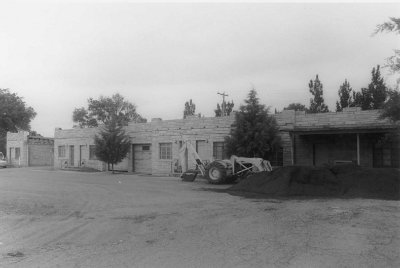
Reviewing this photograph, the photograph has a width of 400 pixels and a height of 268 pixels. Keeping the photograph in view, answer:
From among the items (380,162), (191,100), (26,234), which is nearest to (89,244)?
(26,234)

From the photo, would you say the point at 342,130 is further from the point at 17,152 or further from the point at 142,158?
the point at 17,152

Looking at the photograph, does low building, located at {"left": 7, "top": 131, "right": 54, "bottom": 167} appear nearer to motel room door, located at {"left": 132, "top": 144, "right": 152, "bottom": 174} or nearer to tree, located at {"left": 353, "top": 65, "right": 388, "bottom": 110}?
motel room door, located at {"left": 132, "top": 144, "right": 152, "bottom": 174}

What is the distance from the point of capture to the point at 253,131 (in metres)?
22.4

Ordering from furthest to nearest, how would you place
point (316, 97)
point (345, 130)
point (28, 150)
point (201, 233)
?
point (28, 150), point (316, 97), point (345, 130), point (201, 233)

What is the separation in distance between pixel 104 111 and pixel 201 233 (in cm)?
6329

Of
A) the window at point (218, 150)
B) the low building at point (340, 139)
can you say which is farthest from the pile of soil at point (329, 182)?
the window at point (218, 150)

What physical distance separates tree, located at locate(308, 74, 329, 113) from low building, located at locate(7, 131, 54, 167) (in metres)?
33.4

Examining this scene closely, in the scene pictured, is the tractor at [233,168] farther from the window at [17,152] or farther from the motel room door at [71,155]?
the window at [17,152]

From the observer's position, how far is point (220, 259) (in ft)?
21.5

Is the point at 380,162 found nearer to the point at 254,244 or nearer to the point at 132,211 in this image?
the point at 132,211

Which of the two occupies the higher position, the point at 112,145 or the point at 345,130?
the point at 345,130

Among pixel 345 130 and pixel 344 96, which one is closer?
pixel 345 130

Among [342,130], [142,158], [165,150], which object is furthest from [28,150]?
[342,130]

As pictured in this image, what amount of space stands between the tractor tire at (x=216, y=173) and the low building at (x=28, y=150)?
1364 inches
